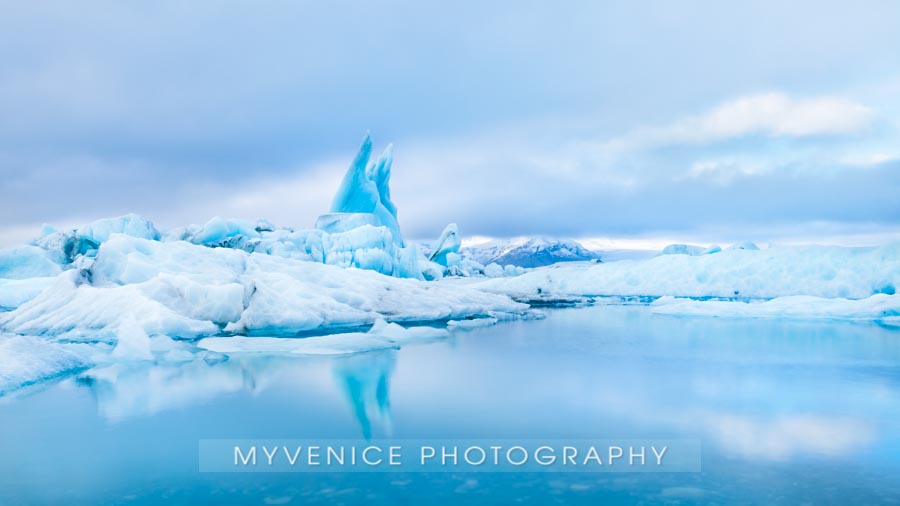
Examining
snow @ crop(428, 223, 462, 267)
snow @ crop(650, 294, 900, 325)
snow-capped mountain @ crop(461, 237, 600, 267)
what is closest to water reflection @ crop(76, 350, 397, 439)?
snow @ crop(650, 294, 900, 325)

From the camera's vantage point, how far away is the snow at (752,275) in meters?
21.2

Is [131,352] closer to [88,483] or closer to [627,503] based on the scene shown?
[88,483]

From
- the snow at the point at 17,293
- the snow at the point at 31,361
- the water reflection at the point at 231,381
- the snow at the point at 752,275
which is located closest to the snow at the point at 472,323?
the water reflection at the point at 231,381

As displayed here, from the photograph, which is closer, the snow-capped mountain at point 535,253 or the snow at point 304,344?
the snow at point 304,344

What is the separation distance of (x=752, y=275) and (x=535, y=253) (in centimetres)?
14583

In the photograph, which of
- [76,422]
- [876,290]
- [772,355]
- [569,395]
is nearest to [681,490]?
[569,395]

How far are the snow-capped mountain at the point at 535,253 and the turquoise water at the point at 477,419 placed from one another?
152444mm

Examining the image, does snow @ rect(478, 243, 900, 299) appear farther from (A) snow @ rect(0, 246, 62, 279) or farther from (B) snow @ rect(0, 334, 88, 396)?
(B) snow @ rect(0, 334, 88, 396)

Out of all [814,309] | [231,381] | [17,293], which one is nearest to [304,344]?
[231,381]

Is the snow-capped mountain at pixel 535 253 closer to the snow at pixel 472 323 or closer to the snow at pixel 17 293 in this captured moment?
the snow at pixel 472 323

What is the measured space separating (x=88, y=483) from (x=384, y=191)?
35.0 m

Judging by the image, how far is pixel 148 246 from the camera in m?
13.8

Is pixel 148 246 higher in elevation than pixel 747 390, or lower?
higher

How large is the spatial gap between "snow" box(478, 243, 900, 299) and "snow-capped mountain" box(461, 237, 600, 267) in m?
133
